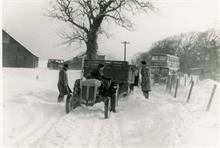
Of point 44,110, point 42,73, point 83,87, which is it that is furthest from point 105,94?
point 42,73

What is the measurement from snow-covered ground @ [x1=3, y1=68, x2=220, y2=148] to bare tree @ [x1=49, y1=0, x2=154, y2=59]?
1.88 metres

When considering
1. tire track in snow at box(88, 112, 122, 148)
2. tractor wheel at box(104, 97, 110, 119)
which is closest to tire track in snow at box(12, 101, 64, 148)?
tire track in snow at box(88, 112, 122, 148)

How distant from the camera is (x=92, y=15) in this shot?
852 centimetres

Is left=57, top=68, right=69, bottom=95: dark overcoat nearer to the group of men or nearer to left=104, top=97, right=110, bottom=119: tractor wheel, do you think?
the group of men

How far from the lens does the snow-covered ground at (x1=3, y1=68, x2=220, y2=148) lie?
6238mm

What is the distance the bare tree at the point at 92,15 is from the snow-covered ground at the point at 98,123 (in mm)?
1878

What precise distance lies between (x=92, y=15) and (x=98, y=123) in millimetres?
2728

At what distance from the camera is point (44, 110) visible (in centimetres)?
934

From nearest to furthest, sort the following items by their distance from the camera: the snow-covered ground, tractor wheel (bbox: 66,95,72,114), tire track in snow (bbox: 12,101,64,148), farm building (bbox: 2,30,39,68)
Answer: tire track in snow (bbox: 12,101,64,148) → the snow-covered ground → farm building (bbox: 2,30,39,68) → tractor wheel (bbox: 66,95,72,114)

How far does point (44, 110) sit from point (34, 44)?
2727mm

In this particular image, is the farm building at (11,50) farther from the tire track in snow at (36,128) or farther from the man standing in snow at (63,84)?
the man standing in snow at (63,84)

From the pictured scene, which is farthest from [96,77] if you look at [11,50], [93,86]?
[11,50]

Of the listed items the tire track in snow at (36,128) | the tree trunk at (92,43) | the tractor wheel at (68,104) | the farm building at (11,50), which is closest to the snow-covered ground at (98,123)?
the tire track in snow at (36,128)

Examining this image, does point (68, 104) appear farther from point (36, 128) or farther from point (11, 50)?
point (11, 50)
